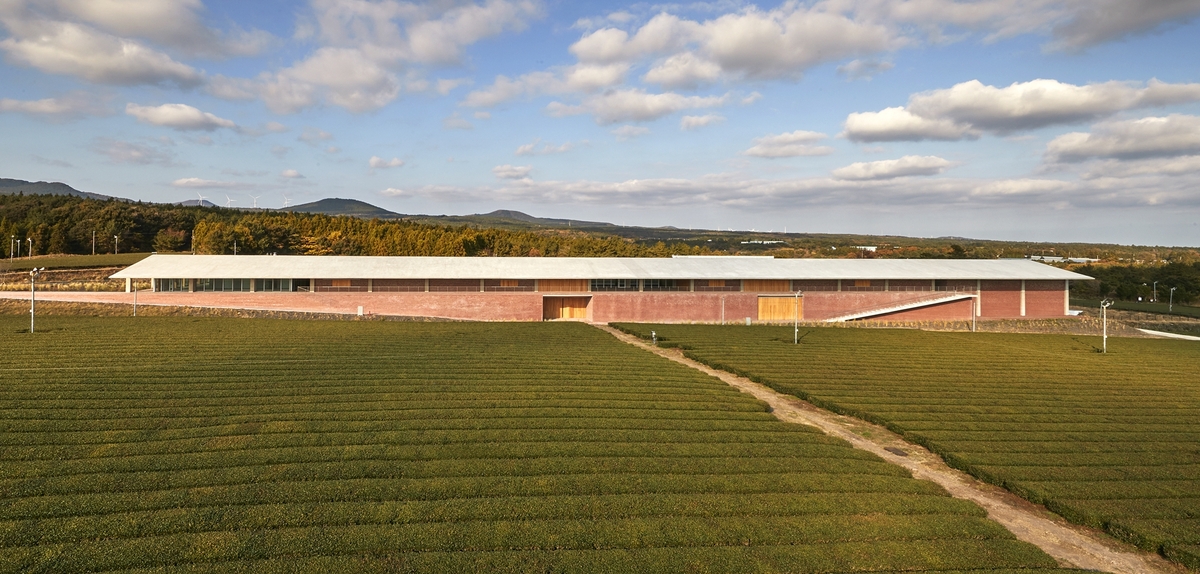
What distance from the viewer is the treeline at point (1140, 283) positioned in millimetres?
→ 88625

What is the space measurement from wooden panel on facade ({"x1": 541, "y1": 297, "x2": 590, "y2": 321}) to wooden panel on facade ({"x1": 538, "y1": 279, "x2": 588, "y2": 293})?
790mm

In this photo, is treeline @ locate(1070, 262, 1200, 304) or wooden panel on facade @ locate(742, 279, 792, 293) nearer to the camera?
wooden panel on facade @ locate(742, 279, 792, 293)

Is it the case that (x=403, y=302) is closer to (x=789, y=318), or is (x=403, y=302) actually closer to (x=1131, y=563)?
(x=789, y=318)

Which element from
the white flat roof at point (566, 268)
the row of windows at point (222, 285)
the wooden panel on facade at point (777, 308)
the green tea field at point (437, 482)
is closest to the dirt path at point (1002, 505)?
the green tea field at point (437, 482)

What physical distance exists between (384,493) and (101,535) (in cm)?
502

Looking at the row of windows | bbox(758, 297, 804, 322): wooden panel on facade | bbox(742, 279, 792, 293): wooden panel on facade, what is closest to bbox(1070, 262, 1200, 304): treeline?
bbox(758, 297, 804, 322): wooden panel on facade

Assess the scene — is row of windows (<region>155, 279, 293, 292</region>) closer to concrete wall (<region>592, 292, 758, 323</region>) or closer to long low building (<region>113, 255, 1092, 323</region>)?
long low building (<region>113, 255, 1092, 323</region>)

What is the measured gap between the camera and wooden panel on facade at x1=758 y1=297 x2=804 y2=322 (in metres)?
58.0

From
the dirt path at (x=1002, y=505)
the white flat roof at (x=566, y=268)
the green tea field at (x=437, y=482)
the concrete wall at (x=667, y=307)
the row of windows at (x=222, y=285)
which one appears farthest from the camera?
the concrete wall at (x=667, y=307)

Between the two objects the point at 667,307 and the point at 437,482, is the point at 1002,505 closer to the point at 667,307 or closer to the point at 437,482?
the point at 437,482

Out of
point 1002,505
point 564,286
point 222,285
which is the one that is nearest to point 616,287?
point 564,286

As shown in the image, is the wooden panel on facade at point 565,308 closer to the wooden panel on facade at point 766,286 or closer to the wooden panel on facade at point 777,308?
the wooden panel on facade at point 766,286

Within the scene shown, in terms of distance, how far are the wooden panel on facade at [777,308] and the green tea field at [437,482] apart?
33.8 meters

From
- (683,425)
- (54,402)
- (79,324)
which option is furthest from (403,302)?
(683,425)
